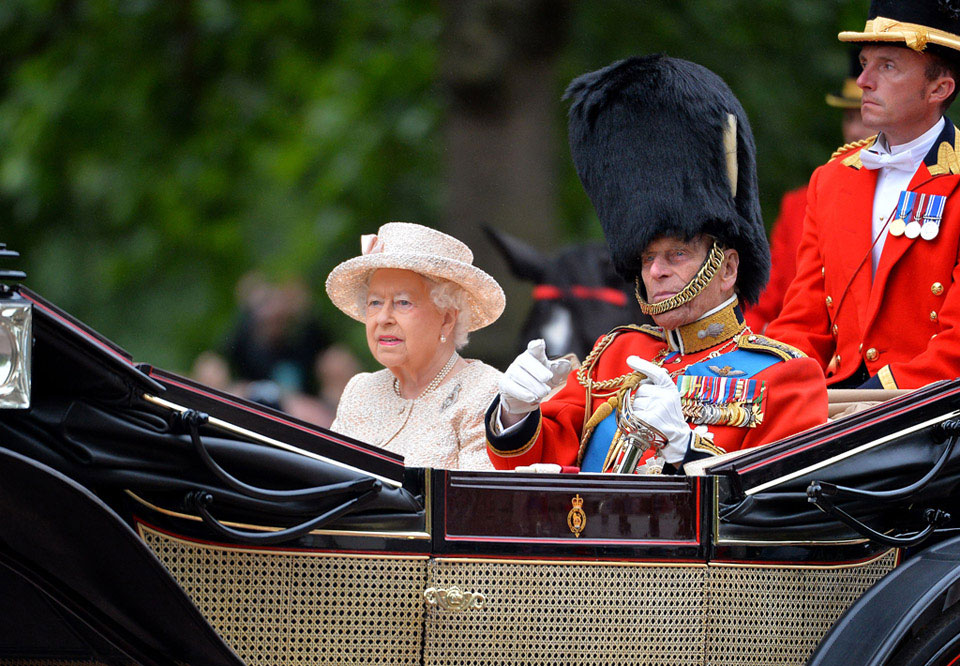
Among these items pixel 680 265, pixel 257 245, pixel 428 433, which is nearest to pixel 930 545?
pixel 680 265

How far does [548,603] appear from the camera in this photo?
2.99 meters

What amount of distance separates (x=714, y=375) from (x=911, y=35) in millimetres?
1104

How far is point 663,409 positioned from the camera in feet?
10.3

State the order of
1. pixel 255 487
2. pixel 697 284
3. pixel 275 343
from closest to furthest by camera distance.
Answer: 1. pixel 255 487
2. pixel 697 284
3. pixel 275 343

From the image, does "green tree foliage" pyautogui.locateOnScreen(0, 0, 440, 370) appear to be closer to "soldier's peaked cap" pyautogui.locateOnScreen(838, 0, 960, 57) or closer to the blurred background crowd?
the blurred background crowd

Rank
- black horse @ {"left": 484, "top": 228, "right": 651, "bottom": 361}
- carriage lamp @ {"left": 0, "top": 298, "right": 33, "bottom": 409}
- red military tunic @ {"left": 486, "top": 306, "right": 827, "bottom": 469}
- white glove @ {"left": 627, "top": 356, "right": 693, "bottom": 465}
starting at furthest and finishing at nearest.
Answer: black horse @ {"left": 484, "top": 228, "right": 651, "bottom": 361}, red military tunic @ {"left": 486, "top": 306, "right": 827, "bottom": 469}, white glove @ {"left": 627, "top": 356, "right": 693, "bottom": 465}, carriage lamp @ {"left": 0, "top": 298, "right": 33, "bottom": 409}

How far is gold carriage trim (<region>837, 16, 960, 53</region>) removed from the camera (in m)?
3.72

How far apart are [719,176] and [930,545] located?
1.06 metres

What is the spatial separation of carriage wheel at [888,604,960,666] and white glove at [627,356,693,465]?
0.65 m

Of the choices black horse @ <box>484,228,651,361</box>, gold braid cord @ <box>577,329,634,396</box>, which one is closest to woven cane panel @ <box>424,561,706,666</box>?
gold braid cord @ <box>577,329,634,396</box>

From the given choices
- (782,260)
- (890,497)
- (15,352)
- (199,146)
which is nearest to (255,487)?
(15,352)

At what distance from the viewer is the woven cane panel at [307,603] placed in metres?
2.86

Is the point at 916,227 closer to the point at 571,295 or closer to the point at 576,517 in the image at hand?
the point at 576,517

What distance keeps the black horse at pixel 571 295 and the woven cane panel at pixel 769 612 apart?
9.64 ft
